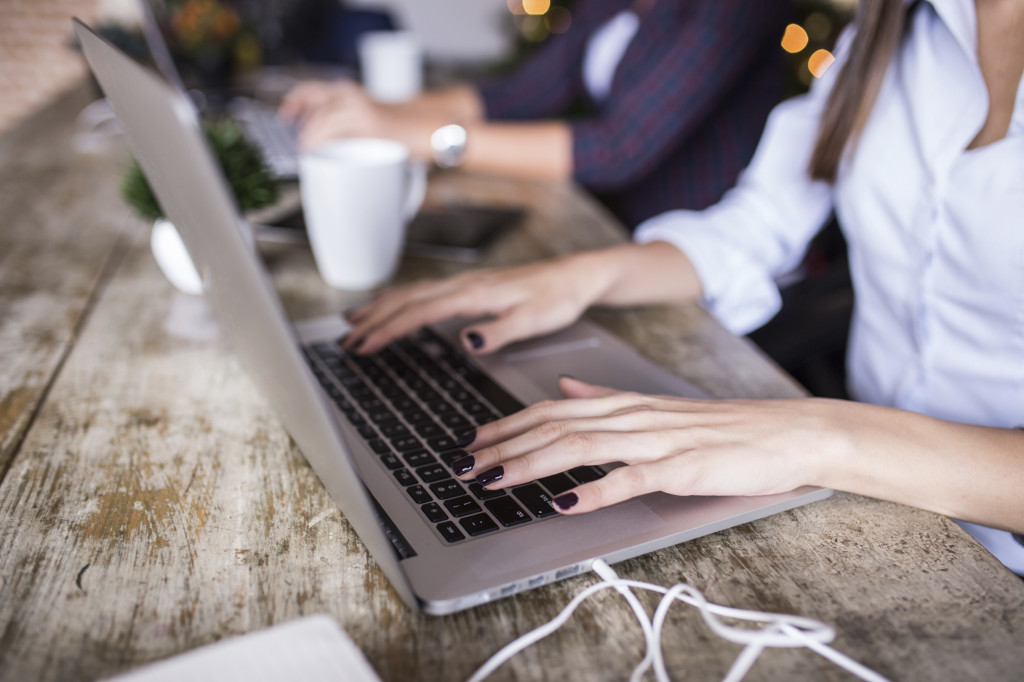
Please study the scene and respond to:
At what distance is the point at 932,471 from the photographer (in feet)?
1.58

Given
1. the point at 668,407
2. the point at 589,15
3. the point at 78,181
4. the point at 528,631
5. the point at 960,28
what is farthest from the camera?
the point at 589,15

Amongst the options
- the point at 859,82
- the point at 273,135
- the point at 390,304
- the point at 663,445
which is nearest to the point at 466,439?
the point at 663,445

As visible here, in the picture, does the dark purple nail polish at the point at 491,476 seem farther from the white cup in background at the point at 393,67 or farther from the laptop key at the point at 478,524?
the white cup in background at the point at 393,67

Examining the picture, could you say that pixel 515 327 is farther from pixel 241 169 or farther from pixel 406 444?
pixel 241 169

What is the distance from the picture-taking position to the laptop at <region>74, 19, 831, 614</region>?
0.33m

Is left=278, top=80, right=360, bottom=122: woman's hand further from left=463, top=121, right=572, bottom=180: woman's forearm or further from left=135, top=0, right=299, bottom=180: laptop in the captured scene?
left=463, top=121, right=572, bottom=180: woman's forearm

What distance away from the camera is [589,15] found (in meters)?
1.54

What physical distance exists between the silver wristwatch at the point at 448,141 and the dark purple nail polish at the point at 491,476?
869mm

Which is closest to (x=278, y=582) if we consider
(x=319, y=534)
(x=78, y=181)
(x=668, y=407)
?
(x=319, y=534)

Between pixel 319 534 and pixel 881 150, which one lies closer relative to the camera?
pixel 319 534

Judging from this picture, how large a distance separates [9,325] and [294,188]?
527 millimetres

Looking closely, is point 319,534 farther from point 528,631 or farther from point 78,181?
point 78,181

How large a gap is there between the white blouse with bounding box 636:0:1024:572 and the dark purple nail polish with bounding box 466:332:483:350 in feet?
1.01

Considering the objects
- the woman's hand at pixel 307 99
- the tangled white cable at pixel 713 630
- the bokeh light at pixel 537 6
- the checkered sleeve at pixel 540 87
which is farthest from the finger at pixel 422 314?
the bokeh light at pixel 537 6
